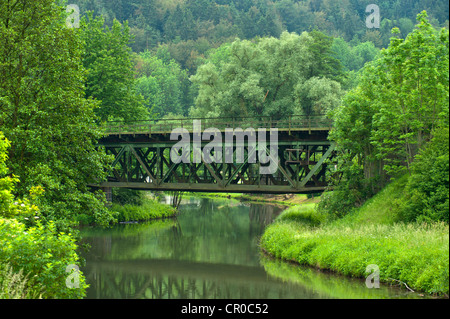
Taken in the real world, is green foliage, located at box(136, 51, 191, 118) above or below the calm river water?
above

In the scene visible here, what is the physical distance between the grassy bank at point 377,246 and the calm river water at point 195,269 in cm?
74

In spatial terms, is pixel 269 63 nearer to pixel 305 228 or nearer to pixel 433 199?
pixel 305 228

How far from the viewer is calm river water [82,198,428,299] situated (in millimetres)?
25031

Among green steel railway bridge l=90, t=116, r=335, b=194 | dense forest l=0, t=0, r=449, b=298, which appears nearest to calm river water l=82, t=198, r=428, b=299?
dense forest l=0, t=0, r=449, b=298

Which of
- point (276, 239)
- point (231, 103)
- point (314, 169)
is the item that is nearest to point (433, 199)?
point (276, 239)

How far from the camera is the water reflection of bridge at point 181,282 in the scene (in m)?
25.2

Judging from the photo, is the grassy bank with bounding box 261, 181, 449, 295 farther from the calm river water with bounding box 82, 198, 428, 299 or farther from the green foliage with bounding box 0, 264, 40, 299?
the green foliage with bounding box 0, 264, 40, 299

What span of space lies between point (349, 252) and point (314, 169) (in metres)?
14.7

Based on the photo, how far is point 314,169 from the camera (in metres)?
41.3
